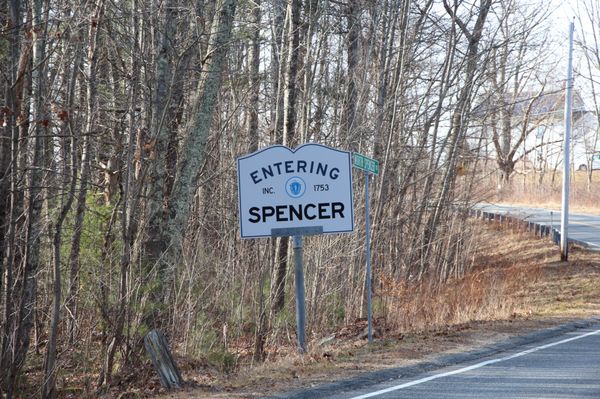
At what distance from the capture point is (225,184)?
71.6 ft

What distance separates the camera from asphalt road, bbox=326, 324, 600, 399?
33.2ft

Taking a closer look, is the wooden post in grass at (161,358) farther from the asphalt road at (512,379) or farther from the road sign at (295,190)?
the road sign at (295,190)

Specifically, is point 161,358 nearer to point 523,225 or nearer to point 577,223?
point 523,225

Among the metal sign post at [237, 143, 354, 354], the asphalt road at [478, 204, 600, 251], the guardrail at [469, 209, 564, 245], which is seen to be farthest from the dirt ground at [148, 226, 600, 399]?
the asphalt road at [478, 204, 600, 251]

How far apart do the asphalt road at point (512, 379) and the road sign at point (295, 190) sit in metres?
2.66

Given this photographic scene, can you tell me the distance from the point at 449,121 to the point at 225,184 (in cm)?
757

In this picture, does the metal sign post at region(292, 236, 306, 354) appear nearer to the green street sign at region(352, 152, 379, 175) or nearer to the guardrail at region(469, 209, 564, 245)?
the green street sign at region(352, 152, 379, 175)

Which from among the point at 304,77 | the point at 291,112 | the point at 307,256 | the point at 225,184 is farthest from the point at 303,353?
the point at 304,77

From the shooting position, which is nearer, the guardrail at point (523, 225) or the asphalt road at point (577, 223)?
the guardrail at point (523, 225)

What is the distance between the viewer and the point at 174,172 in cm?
1714

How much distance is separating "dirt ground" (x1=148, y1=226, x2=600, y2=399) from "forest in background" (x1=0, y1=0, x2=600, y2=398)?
51.8 inches

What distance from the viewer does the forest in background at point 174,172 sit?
12305mm

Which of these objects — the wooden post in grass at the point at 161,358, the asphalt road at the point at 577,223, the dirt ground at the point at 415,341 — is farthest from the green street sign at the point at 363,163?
the asphalt road at the point at 577,223

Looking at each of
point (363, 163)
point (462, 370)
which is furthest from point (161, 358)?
point (363, 163)
